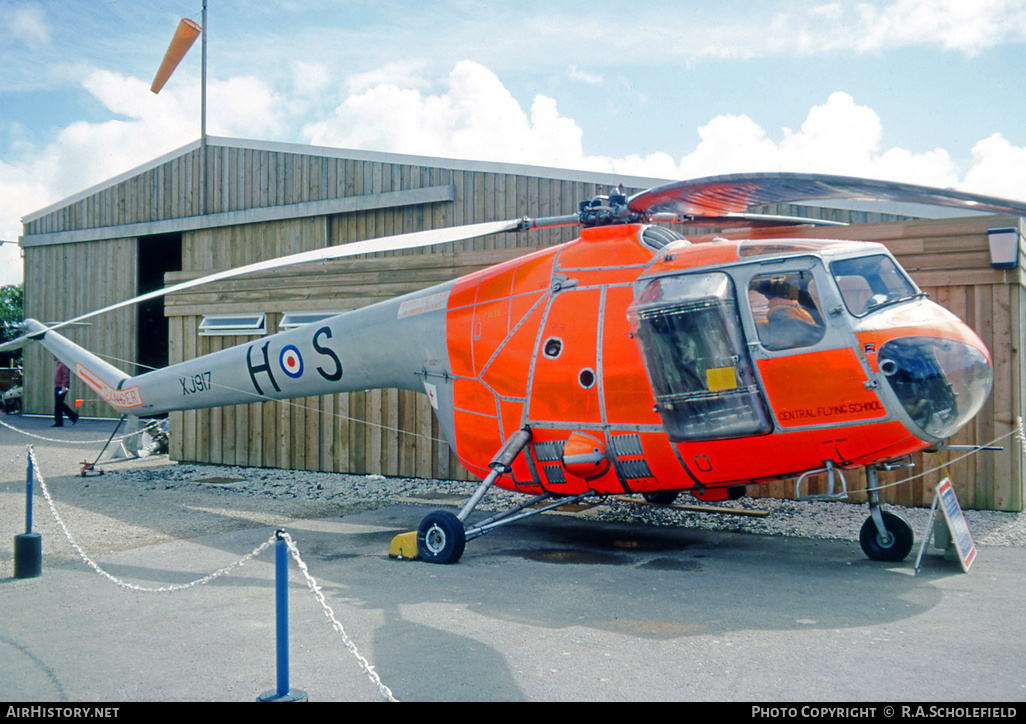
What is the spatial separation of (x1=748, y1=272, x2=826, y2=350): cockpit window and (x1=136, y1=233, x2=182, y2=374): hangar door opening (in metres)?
21.1

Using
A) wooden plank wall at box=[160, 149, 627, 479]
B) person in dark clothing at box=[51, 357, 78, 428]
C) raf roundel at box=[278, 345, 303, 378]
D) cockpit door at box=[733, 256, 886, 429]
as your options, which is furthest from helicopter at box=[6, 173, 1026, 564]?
person in dark clothing at box=[51, 357, 78, 428]

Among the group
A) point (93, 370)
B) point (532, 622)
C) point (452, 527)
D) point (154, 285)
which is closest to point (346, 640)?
point (532, 622)

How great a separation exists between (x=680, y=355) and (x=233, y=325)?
10.5 metres

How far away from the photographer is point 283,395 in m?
9.88

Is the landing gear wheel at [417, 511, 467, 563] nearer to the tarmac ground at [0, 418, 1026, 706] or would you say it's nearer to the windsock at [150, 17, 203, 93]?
the tarmac ground at [0, 418, 1026, 706]

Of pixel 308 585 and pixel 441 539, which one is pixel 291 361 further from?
pixel 308 585

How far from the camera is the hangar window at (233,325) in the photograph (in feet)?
46.0

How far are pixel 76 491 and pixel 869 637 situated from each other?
36.6 feet

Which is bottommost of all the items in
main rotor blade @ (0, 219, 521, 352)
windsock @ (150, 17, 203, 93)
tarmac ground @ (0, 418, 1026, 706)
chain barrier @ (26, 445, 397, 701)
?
tarmac ground @ (0, 418, 1026, 706)

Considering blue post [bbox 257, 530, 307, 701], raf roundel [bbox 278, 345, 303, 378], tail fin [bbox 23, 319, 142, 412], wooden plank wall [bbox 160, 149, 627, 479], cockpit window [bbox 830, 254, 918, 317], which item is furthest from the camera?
wooden plank wall [bbox 160, 149, 627, 479]

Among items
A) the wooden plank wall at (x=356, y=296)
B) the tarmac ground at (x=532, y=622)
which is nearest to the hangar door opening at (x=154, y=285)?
the wooden plank wall at (x=356, y=296)

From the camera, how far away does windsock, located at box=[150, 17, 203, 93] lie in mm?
21297
